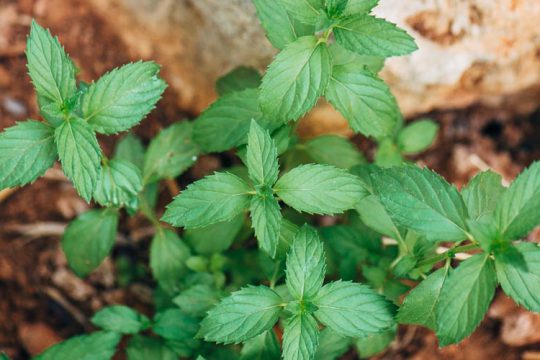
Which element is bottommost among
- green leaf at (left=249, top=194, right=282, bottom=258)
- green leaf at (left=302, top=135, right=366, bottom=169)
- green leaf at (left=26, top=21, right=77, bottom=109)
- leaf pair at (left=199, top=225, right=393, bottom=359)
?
leaf pair at (left=199, top=225, right=393, bottom=359)

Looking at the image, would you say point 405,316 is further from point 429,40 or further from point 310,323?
point 429,40

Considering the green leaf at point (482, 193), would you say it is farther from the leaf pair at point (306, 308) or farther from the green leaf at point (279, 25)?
the green leaf at point (279, 25)

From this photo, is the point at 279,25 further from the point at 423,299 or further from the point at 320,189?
the point at 423,299


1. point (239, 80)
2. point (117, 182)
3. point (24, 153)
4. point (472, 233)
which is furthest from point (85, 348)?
point (472, 233)

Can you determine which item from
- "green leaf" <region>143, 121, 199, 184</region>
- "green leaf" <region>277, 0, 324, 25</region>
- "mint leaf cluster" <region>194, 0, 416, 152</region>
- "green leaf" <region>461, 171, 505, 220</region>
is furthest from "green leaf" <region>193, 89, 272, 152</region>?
"green leaf" <region>461, 171, 505, 220</region>

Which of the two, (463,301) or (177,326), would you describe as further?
(177,326)

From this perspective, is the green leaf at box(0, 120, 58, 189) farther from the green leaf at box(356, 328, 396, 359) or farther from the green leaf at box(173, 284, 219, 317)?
the green leaf at box(356, 328, 396, 359)

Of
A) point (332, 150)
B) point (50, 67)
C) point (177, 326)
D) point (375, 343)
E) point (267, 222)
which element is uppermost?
point (50, 67)
